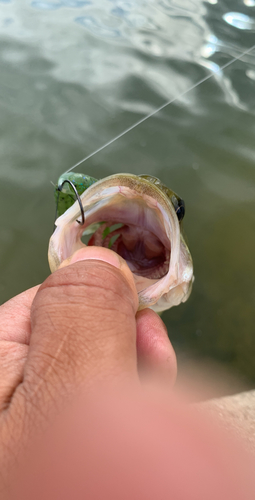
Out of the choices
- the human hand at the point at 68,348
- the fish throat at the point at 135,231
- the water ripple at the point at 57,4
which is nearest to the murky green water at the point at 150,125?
the water ripple at the point at 57,4

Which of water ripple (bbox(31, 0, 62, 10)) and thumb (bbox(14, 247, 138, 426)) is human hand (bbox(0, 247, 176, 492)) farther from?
water ripple (bbox(31, 0, 62, 10))

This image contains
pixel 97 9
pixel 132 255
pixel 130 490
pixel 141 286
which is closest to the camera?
pixel 130 490

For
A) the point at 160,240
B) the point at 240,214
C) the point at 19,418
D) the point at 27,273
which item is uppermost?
the point at 19,418

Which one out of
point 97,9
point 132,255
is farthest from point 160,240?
point 97,9

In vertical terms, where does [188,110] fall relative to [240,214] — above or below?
above

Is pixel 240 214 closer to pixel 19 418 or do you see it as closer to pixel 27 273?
pixel 27 273

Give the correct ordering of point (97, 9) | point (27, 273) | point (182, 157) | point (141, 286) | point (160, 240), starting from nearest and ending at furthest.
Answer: point (141, 286)
point (160, 240)
point (27, 273)
point (182, 157)
point (97, 9)
